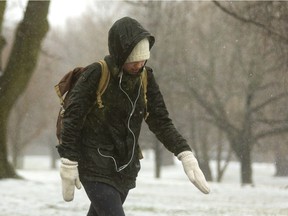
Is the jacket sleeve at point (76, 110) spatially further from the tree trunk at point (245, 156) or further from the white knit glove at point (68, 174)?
the tree trunk at point (245, 156)

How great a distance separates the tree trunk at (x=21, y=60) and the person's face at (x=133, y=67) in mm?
9968

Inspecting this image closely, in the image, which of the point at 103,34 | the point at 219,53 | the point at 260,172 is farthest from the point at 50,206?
the point at 260,172

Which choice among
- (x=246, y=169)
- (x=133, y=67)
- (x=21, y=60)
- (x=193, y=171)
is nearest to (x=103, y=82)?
(x=133, y=67)

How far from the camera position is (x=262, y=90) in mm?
25938

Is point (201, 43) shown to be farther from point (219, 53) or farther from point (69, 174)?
point (69, 174)

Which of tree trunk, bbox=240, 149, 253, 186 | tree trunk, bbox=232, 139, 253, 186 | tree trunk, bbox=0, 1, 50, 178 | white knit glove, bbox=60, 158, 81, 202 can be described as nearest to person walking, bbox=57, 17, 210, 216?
white knit glove, bbox=60, 158, 81, 202

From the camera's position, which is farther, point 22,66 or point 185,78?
point 185,78

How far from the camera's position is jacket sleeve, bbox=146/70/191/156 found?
3670 millimetres

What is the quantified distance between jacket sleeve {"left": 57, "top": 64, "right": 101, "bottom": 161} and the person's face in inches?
6.7

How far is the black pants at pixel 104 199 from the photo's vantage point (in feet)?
10.9

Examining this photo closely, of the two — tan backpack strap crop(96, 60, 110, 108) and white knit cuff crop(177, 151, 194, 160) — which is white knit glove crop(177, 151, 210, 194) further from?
tan backpack strap crop(96, 60, 110, 108)

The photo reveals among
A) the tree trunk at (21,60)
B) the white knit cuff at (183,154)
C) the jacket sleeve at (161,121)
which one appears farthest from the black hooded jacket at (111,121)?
the tree trunk at (21,60)

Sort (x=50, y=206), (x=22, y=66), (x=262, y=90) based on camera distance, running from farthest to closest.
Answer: (x=262, y=90) → (x=22, y=66) → (x=50, y=206)

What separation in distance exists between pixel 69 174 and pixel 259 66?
21.7 metres
